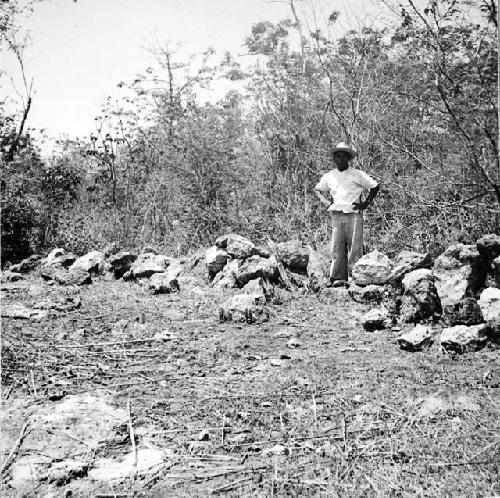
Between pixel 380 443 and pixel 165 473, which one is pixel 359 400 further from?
pixel 165 473

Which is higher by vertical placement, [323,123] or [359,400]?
[323,123]

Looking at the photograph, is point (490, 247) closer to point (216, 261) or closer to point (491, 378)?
point (491, 378)

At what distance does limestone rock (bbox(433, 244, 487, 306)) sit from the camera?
4309 millimetres

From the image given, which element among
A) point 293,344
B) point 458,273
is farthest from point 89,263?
point 458,273

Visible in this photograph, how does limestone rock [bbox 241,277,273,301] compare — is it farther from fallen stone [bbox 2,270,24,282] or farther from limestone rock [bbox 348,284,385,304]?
fallen stone [bbox 2,270,24,282]

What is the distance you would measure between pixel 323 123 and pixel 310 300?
3.53 m

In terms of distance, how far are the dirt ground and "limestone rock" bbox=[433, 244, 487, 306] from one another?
638 mm

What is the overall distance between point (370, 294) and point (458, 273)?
0.88 m

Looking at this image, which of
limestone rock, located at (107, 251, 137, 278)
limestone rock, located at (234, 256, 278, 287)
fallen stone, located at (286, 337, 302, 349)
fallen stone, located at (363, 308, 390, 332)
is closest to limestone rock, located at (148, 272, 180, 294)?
limestone rock, located at (234, 256, 278, 287)

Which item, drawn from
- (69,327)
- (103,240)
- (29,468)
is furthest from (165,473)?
(103,240)

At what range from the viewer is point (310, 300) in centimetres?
535

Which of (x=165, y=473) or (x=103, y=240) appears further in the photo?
(x=103, y=240)

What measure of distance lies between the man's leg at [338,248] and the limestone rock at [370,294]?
679 mm

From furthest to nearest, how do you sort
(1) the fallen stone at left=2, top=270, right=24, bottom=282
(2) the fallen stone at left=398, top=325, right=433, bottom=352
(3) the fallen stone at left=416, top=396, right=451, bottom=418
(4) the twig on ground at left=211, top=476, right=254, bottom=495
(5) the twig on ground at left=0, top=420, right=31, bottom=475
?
1. (1) the fallen stone at left=2, top=270, right=24, bottom=282
2. (2) the fallen stone at left=398, top=325, right=433, bottom=352
3. (3) the fallen stone at left=416, top=396, right=451, bottom=418
4. (5) the twig on ground at left=0, top=420, right=31, bottom=475
5. (4) the twig on ground at left=211, top=476, right=254, bottom=495
